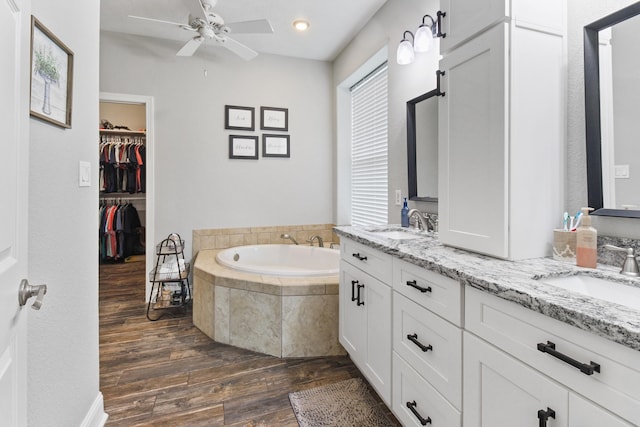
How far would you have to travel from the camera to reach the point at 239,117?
356 centimetres

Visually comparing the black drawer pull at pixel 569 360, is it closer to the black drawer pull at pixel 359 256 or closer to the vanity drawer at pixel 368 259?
the vanity drawer at pixel 368 259

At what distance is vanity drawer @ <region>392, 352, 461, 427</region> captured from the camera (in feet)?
3.67

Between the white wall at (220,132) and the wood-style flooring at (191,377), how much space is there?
1.17 m

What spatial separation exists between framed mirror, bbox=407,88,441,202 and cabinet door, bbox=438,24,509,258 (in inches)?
21.6

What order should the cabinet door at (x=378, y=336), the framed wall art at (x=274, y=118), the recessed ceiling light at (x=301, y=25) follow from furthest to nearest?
the framed wall art at (x=274, y=118)
the recessed ceiling light at (x=301, y=25)
the cabinet door at (x=378, y=336)

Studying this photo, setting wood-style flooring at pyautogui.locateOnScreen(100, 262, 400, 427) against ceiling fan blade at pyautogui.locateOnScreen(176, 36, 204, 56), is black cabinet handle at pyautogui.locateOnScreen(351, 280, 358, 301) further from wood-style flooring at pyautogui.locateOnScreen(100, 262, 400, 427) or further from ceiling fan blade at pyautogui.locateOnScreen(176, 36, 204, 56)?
ceiling fan blade at pyautogui.locateOnScreen(176, 36, 204, 56)

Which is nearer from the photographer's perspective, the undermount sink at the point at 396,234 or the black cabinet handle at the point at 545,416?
the black cabinet handle at the point at 545,416

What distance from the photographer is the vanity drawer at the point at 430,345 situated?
108 cm

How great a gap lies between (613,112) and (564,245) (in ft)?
1.68

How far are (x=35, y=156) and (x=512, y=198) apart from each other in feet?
5.61

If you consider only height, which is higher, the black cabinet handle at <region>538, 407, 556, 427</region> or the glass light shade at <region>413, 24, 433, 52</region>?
the glass light shade at <region>413, 24, 433, 52</region>

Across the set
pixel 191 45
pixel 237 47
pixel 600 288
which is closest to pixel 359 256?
pixel 600 288

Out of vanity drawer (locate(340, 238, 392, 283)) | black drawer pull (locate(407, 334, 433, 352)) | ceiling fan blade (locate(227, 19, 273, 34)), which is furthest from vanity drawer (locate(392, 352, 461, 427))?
ceiling fan blade (locate(227, 19, 273, 34))

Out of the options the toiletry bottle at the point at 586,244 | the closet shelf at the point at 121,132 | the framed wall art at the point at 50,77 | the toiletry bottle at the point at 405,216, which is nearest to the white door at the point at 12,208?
the framed wall art at the point at 50,77
